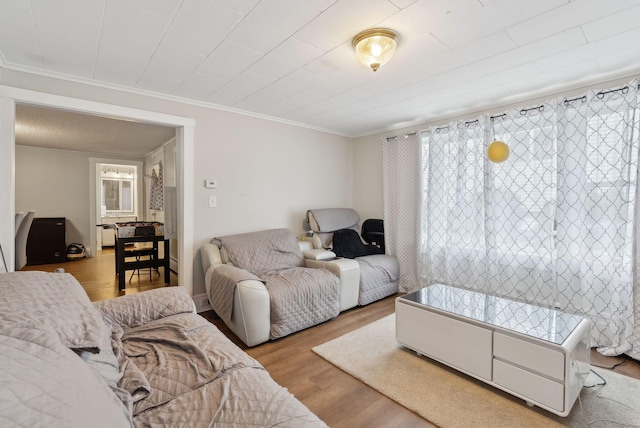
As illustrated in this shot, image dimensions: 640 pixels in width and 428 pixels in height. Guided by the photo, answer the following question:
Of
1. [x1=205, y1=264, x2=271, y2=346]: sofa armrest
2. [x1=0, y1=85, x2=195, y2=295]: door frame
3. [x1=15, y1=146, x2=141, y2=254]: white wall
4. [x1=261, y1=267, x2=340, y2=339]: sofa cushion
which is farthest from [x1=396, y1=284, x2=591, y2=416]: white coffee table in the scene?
[x1=15, y1=146, x2=141, y2=254]: white wall

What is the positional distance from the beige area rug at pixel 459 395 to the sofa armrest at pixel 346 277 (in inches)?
30.1

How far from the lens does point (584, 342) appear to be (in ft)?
6.09

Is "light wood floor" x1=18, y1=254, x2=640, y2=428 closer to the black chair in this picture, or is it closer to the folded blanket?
the black chair

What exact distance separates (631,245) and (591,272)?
344 millimetres

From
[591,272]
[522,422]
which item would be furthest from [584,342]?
[591,272]

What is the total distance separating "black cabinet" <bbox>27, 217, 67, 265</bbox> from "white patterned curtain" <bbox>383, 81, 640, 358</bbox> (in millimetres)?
6879

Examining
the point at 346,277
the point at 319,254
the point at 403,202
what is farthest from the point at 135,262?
the point at 403,202

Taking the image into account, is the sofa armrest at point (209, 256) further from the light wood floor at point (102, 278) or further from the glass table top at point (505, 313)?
the glass table top at point (505, 313)

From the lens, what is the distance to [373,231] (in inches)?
170

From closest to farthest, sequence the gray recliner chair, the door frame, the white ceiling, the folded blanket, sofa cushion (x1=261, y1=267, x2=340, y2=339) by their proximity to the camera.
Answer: the white ceiling → the door frame → sofa cushion (x1=261, y1=267, x2=340, y2=339) → the gray recliner chair → the folded blanket

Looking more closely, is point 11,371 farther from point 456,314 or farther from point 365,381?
point 456,314

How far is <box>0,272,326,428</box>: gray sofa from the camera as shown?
66 centimetres

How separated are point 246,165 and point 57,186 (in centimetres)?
533

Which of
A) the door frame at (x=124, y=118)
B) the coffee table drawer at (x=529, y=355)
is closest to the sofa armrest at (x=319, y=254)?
the door frame at (x=124, y=118)
